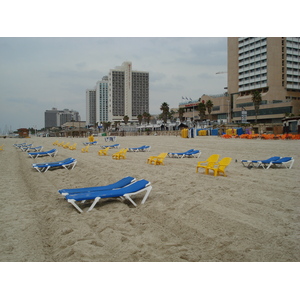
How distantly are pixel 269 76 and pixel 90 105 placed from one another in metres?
137

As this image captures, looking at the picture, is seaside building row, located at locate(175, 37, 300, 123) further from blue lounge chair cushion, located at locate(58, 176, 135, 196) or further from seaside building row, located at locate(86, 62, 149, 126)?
seaside building row, located at locate(86, 62, 149, 126)

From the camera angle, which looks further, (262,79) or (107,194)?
(262,79)

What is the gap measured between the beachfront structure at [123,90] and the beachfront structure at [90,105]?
47281mm

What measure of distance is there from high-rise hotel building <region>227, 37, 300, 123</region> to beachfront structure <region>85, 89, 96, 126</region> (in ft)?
404

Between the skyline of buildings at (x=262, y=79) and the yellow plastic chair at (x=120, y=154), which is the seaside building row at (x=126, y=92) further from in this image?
the yellow plastic chair at (x=120, y=154)

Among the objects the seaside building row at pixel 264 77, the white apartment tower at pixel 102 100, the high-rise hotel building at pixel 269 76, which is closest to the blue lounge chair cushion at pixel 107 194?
the seaside building row at pixel 264 77

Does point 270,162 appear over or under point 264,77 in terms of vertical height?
under

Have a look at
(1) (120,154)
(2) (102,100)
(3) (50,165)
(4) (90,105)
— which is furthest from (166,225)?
(4) (90,105)

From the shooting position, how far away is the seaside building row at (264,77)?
65.8m

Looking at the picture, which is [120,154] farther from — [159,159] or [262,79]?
[262,79]

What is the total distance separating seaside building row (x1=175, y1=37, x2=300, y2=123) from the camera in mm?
65812

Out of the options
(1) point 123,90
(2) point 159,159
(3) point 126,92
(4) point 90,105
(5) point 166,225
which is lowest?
(5) point 166,225

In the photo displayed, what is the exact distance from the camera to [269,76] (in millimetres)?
68000

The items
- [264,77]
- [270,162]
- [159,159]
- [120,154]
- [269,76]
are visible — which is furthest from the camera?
[264,77]
